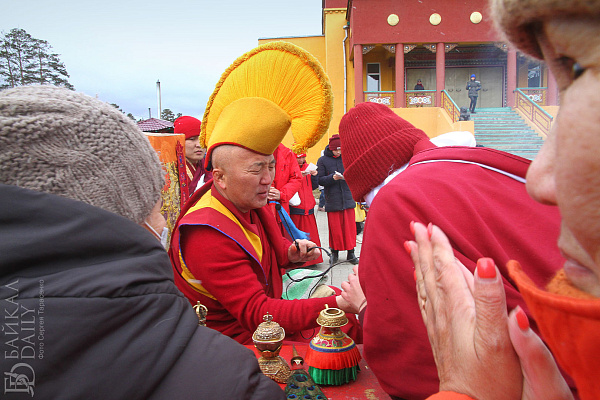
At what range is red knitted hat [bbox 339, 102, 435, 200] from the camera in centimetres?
168

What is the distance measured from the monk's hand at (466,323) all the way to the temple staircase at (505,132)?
14.5 m

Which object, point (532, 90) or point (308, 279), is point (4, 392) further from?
point (532, 90)

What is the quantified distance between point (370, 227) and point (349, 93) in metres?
17.4

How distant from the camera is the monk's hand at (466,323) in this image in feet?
2.02

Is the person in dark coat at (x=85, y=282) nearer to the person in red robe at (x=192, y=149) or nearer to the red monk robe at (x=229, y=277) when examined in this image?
the red monk robe at (x=229, y=277)

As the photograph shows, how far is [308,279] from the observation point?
294 centimetres

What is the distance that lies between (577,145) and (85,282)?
0.83 metres

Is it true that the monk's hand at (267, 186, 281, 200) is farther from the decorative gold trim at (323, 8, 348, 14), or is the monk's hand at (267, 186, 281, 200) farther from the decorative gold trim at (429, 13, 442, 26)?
the decorative gold trim at (323, 8, 348, 14)

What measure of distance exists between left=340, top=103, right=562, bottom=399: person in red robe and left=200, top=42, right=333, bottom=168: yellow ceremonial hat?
124 centimetres

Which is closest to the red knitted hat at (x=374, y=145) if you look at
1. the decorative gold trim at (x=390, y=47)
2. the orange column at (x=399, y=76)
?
the orange column at (x=399, y=76)

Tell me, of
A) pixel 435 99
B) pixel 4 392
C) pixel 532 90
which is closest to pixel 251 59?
pixel 4 392

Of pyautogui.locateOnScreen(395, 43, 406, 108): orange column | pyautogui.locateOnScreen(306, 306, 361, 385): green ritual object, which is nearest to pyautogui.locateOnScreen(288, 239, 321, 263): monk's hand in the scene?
pyautogui.locateOnScreen(306, 306, 361, 385): green ritual object

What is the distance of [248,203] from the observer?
243 cm

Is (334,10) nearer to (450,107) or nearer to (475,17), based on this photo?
(475,17)
